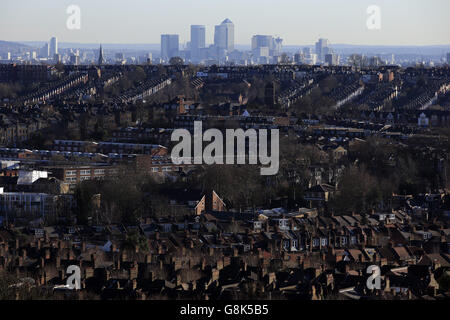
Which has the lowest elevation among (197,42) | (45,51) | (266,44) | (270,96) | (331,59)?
(270,96)

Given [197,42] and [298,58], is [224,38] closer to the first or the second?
[197,42]

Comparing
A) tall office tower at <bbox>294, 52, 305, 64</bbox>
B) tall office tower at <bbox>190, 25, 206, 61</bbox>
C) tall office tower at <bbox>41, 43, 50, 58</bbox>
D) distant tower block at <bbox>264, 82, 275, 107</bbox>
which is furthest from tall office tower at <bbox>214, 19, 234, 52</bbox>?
distant tower block at <bbox>264, 82, 275, 107</bbox>

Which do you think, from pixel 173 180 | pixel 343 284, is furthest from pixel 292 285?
pixel 173 180

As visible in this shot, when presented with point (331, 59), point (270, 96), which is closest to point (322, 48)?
point (331, 59)

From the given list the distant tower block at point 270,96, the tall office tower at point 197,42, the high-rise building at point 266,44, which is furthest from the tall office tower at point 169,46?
the distant tower block at point 270,96

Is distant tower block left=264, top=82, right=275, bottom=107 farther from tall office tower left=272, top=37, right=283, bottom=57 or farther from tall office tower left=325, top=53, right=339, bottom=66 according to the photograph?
tall office tower left=272, top=37, right=283, bottom=57

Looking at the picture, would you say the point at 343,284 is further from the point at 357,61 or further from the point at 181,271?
the point at 357,61

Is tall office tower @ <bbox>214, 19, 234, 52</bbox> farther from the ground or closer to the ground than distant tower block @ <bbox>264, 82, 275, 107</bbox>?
farther from the ground
